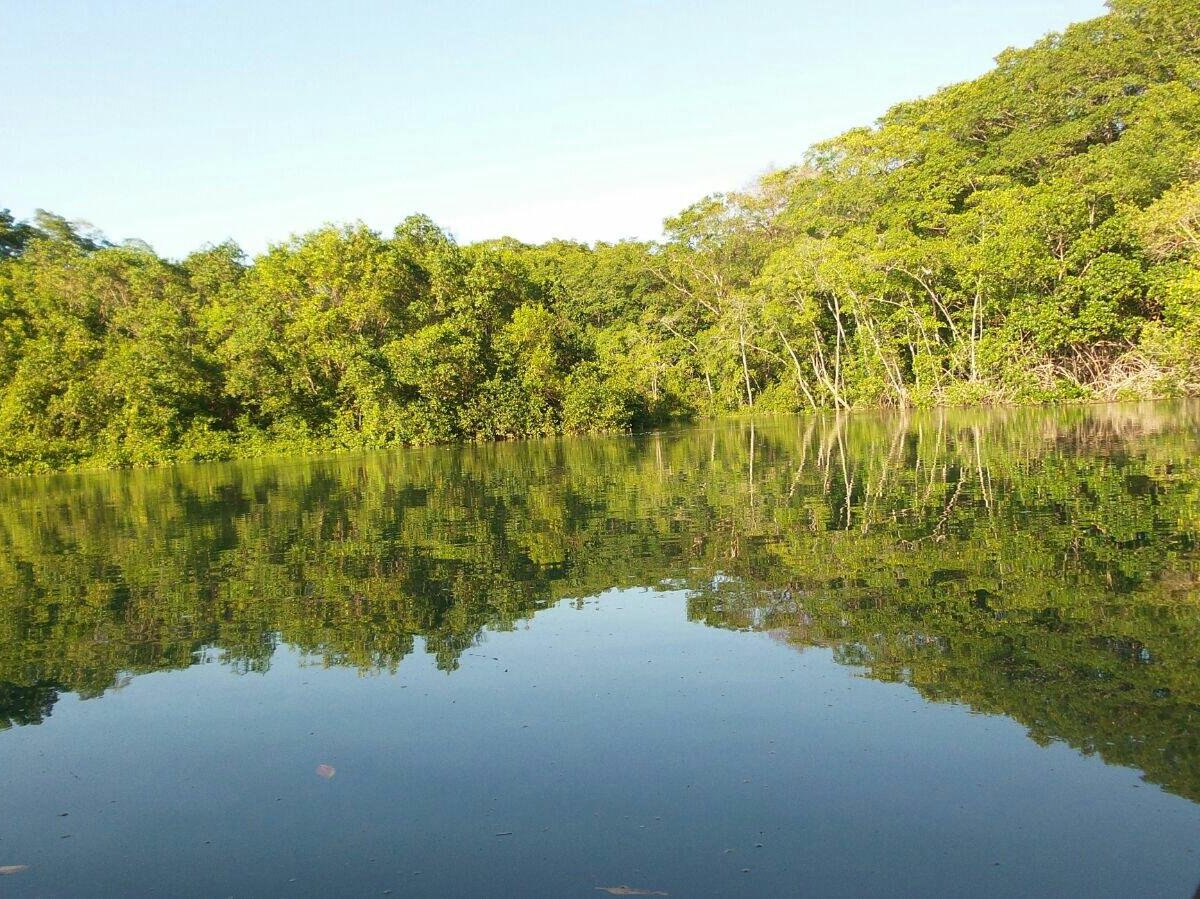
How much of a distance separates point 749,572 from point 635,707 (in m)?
3.54

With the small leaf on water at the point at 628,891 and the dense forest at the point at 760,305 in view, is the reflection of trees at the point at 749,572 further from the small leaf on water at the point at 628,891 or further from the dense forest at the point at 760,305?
the dense forest at the point at 760,305

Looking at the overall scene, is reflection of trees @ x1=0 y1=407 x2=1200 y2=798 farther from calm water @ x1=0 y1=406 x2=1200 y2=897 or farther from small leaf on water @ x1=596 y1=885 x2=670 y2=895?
small leaf on water @ x1=596 y1=885 x2=670 y2=895

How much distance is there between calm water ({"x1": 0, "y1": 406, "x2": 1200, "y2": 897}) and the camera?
3.78 meters

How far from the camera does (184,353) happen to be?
41.1 meters

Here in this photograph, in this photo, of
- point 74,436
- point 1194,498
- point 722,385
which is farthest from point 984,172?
point 74,436

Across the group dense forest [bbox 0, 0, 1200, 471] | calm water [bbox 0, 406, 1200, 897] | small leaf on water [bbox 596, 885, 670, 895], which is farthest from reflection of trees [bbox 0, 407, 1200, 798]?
dense forest [bbox 0, 0, 1200, 471]

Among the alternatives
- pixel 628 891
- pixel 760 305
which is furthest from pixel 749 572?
pixel 760 305

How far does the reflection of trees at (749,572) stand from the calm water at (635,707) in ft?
0.16

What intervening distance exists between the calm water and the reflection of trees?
49mm

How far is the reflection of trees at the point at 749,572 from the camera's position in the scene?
5.66 metres

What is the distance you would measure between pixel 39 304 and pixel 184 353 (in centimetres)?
819

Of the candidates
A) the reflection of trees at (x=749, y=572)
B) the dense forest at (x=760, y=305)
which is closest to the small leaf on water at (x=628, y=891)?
the reflection of trees at (x=749, y=572)

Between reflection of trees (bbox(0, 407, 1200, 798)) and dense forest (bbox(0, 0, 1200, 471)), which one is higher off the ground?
dense forest (bbox(0, 0, 1200, 471))

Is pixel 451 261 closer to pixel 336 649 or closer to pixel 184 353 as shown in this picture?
pixel 184 353
